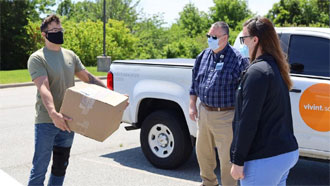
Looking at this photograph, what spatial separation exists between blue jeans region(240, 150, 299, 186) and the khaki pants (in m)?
1.76

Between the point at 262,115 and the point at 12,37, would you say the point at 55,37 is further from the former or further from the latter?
the point at 12,37

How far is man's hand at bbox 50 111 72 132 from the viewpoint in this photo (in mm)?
3727

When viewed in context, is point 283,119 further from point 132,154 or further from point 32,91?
point 32,91

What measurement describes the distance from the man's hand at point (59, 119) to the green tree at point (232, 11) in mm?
58198

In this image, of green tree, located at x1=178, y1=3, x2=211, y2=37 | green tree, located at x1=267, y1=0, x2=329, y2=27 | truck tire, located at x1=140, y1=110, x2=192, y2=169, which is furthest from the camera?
green tree, located at x1=178, y1=3, x2=211, y2=37

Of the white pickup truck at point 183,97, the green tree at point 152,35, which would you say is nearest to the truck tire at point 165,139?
the white pickup truck at point 183,97

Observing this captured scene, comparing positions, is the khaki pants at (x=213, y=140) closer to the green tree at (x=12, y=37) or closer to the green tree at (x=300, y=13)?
the green tree at (x=12, y=37)

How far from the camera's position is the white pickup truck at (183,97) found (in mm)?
4918

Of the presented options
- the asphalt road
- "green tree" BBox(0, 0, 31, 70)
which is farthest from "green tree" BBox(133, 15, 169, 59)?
the asphalt road

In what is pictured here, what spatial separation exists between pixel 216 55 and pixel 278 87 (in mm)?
1929

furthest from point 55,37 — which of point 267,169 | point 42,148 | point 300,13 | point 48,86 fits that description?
point 300,13

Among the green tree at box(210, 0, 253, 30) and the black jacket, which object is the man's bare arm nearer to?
the black jacket

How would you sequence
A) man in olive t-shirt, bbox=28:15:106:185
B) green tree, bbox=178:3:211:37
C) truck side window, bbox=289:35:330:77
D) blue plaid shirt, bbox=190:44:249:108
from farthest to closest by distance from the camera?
green tree, bbox=178:3:211:37 → truck side window, bbox=289:35:330:77 → blue plaid shirt, bbox=190:44:249:108 → man in olive t-shirt, bbox=28:15:106:185

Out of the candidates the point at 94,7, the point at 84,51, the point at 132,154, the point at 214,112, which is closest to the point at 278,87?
the point at 214,112
